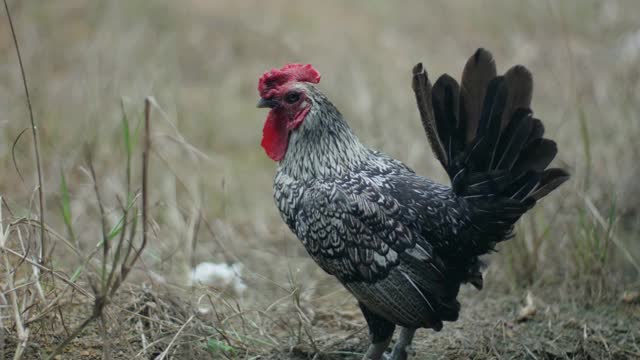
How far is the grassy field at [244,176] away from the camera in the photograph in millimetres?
3664

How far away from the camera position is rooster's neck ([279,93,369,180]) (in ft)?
12.0

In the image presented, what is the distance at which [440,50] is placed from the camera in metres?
8.97

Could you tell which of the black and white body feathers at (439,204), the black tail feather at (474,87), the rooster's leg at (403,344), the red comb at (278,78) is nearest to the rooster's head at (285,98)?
the red comb at (278,78)

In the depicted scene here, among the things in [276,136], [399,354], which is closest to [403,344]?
[399,354]

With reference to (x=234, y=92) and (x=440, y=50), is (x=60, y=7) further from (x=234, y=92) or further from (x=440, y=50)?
(x=440, y=50)

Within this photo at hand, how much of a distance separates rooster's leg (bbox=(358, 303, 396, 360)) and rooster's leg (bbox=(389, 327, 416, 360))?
0.09m

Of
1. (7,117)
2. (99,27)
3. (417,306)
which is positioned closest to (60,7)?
(99,27)

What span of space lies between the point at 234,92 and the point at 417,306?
5.63 meters

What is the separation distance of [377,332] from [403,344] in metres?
0.20

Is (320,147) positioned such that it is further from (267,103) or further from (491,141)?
(491,141)

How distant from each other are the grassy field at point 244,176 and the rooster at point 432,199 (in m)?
0.56

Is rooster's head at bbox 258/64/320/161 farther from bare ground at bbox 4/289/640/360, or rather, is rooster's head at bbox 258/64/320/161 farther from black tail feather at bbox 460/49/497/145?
bare ground at bbox 4/289/640/360

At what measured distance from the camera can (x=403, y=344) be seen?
381 cm

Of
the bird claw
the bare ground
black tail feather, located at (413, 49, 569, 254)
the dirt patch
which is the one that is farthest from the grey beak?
the bird claw
